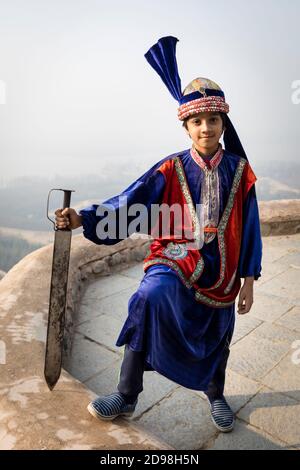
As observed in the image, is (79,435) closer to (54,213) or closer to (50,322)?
(50,322)

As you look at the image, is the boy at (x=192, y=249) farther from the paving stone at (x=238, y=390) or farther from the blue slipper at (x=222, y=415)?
the paving stone at (x=238, y=390)

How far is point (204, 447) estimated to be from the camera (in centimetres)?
209

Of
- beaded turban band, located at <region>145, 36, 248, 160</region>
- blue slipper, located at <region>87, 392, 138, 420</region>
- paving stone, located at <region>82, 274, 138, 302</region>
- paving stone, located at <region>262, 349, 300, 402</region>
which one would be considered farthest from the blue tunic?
paving stone, located at <region>82, 274, 138, 302</region>

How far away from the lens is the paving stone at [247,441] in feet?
6.82

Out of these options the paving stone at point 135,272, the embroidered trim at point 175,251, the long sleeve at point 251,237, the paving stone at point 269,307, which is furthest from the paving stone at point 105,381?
the paving stone at point 135,272

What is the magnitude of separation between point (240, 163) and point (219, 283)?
28.1 inches

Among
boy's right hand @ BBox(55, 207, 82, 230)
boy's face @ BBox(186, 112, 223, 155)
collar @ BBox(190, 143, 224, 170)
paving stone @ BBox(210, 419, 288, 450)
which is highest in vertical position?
boy's face @ BBox(186, 112, 223, 155)

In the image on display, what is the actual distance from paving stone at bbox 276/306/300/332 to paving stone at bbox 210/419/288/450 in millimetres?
1437

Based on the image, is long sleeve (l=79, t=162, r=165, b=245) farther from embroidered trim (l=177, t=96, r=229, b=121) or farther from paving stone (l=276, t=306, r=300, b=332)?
paving stone (l=276, t=306, r=300, b=332)

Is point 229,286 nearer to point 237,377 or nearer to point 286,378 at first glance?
point 237,377

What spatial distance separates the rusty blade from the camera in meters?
2.01

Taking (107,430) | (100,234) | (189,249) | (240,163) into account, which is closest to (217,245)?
(189,249)
